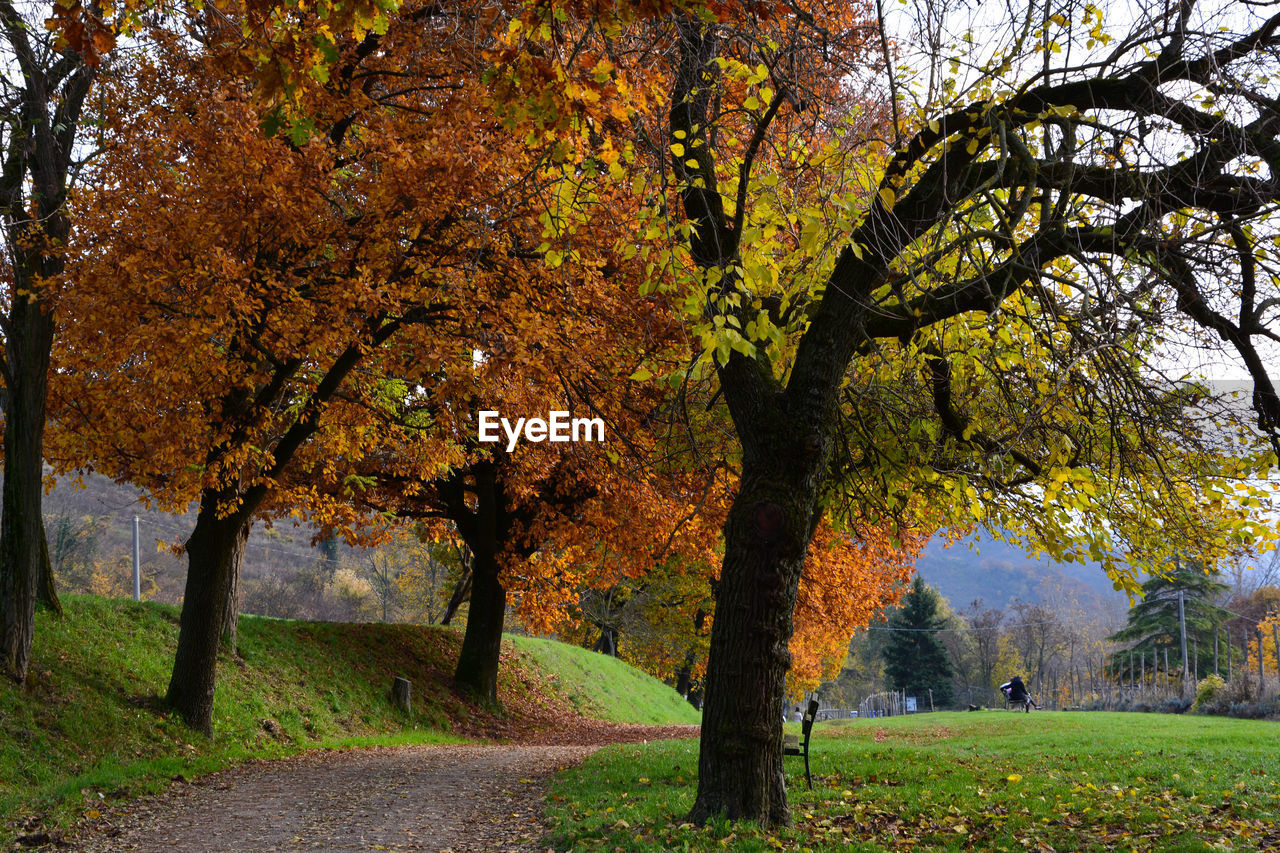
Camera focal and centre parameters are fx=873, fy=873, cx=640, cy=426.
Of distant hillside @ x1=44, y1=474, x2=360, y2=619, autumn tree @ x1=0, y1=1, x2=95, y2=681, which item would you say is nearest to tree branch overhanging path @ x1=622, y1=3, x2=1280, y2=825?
autumn tree @ x1=0, y1=1, x2=95, y2=681

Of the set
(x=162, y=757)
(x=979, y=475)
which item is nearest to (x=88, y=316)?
(x=162, y=757)

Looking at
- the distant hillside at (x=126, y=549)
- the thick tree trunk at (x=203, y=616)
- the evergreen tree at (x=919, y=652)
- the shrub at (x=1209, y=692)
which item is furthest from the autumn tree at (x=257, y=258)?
the evergreen tree at (x=919, y=652)

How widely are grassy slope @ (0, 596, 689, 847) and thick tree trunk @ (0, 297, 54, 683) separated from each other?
25.1 inches

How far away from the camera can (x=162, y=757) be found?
10.5 metres

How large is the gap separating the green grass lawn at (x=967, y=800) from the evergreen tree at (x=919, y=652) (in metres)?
52.2

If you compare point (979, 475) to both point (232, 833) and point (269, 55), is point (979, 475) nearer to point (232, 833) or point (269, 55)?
point (269, 55)

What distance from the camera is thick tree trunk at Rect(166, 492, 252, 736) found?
1173 cm

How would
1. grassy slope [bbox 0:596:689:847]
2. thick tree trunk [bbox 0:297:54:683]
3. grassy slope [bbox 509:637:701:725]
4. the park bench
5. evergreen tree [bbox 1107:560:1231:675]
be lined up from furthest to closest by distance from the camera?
1. evergreen tree [bbox 1107:560:1231:675]
2. grassy slope [bbox 509:637:701:725]
3. thick tree trunk [bbox 0:297:54:683]
4. grassy slope [bbox 0:596:689:847]
5. the park bench

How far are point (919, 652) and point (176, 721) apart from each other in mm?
59530

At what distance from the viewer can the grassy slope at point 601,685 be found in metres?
24.9

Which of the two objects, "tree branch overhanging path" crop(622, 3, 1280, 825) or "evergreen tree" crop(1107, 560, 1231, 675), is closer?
"tree branch overhanging path" crop(622, 3, 1280, 825)

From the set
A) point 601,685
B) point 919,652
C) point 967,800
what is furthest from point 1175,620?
point 967,800

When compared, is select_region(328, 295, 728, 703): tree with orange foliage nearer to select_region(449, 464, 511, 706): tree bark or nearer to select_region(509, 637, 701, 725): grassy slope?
select_region(449, 464, 511, 706): tree bark

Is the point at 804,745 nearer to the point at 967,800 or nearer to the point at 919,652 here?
the point at 967,800
